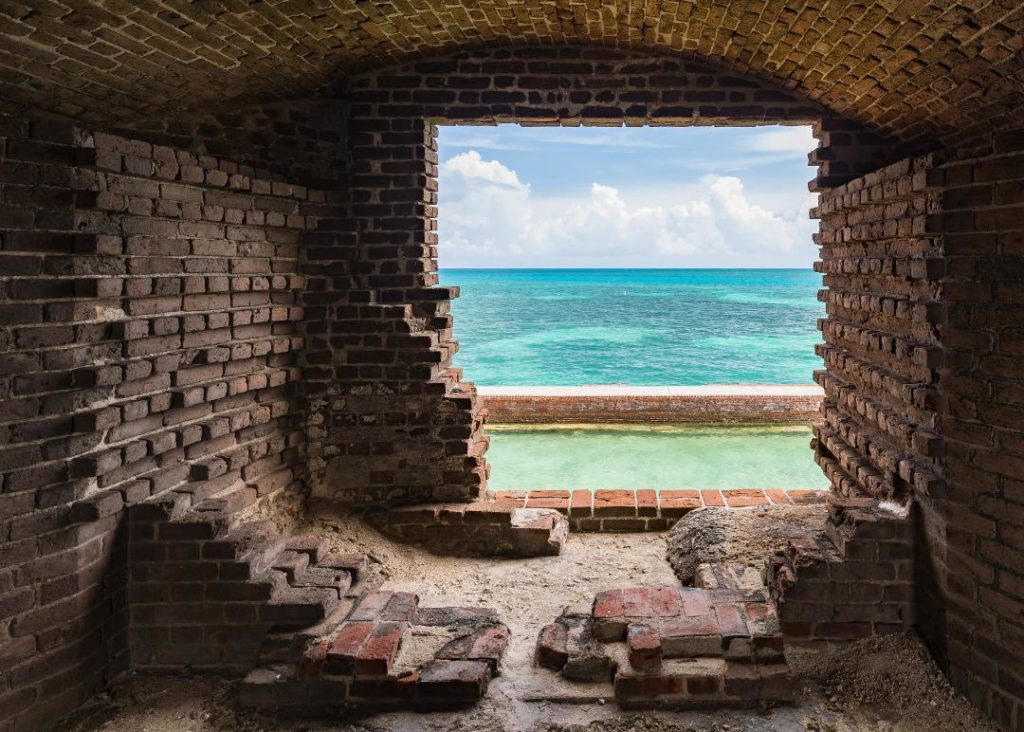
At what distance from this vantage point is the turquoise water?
86.4ft

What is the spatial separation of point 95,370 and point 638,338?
36637 millimetres

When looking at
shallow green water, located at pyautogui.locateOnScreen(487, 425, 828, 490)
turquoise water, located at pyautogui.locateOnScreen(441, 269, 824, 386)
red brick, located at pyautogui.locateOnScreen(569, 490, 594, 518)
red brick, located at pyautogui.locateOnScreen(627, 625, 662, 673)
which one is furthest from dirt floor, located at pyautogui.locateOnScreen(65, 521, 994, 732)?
turquoise water, located at pyautogui.locateOnScreen(441, 269, 824, 386)

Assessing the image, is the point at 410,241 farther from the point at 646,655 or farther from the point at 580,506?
the point at 646,655

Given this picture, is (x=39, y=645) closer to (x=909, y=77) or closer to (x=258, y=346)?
(x=258, y=346)

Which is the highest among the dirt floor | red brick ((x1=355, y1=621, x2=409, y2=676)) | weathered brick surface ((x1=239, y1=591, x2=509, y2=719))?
red brick ((x1=355, y1=621, x2=409, y2=676))

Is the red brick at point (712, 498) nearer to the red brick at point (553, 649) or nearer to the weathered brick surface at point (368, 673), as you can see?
the red brick at point (553, 649)

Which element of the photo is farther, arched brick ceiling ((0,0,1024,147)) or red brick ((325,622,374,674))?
red brick ((325,622,374,674))

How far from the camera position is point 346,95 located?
4.89 metres

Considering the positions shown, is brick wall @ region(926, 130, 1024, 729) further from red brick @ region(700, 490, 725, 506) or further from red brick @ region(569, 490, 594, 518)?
red brick @ region(569, 490, 594, 518)

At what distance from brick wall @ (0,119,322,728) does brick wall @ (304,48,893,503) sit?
875 mm

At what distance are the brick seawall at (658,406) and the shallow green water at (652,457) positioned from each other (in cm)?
29

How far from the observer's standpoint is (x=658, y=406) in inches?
475

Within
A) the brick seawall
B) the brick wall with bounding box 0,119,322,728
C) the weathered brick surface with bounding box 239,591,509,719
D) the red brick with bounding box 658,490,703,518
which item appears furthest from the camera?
the brick seawall

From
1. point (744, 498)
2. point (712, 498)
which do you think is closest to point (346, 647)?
point (712, 498)
